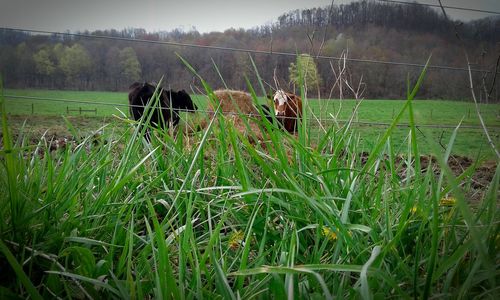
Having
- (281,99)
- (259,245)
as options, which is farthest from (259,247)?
(281,99)

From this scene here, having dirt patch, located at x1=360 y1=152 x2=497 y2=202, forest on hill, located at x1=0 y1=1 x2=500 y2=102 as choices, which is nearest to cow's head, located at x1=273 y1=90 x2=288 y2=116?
forest on hill, located at x1=0 y1=1 x2=500 y2=102

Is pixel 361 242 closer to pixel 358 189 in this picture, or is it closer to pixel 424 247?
pixel 424 247

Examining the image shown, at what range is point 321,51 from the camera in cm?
327

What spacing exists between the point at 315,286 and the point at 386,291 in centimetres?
13

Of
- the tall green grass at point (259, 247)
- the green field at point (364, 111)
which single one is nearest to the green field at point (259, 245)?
the tall green grass at point (259, 247)

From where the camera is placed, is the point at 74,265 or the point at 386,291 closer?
the point at 386,291

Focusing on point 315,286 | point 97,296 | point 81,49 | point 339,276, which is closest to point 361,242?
point 339,276

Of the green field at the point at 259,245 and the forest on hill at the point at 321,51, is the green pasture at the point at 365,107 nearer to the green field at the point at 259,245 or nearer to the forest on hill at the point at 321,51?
the forest on hill at the point at 321,51

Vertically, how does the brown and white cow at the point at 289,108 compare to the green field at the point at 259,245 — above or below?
above

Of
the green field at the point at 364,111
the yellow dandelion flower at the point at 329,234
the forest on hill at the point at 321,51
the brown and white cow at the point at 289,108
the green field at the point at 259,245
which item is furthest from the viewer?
the forest on hill at the point at 321,51

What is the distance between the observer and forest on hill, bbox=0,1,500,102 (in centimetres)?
275

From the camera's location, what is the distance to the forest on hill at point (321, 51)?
2754mm

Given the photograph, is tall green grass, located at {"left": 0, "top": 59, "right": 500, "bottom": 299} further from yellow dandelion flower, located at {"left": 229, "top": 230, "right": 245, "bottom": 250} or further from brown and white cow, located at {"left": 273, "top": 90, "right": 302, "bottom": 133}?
brown and white cow, located at {"left": 273, "top": 90, "right": 302, "bottom": 133}

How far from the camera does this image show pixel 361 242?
0.93 meters
